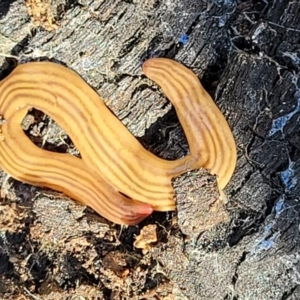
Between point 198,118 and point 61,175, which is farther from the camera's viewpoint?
point 61,175

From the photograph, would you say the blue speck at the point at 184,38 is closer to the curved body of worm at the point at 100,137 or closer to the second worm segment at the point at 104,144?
the second worm segment at the point at 104,144

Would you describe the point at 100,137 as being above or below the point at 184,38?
below

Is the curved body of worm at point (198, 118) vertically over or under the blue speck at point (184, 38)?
under

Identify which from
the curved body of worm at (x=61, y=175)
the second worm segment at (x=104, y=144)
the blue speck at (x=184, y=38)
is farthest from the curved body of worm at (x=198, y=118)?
the curved body of worm at (x=61, y=175)

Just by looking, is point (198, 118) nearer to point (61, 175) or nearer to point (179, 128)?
point (179, 128)

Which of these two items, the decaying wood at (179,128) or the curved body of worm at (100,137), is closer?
the decaying wood at (179,128)

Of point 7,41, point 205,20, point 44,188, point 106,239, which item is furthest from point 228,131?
point 7,41

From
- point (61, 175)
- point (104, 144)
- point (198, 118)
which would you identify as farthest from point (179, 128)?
point (61, 175)

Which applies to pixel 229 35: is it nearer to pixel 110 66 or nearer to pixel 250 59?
pixel 250 59
